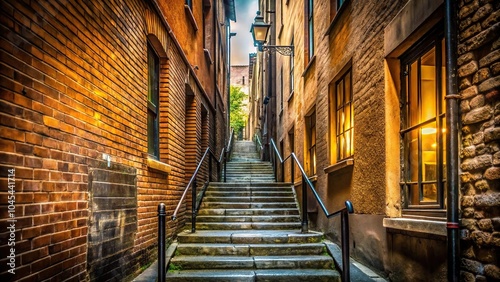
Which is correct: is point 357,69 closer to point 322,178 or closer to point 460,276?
point 322,178

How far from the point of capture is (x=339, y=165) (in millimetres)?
6324

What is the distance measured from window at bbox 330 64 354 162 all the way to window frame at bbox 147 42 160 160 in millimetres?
2843

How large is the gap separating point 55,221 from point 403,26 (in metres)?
3.55

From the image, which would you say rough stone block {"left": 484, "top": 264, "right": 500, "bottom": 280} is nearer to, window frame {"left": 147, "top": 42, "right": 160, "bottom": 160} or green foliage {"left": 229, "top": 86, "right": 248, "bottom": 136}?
window frame {"left": 147, "top": 42, "right": 160, "bottom": 160}

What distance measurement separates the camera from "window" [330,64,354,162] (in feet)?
20.7

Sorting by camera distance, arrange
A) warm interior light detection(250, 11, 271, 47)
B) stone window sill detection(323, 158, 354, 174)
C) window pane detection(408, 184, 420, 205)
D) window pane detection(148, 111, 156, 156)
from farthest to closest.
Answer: warm interior light detection(250, 11, 271, 47)
window pane detection(148, 111, 156, 156)
stone window sill detection(323, 158, 354, 174)
window pane detection(408, 184, 420, 205)

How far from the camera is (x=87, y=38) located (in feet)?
12.0

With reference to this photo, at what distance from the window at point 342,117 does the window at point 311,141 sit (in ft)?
6.43

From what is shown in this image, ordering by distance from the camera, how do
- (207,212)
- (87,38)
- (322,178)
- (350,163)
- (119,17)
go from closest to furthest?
(87,38), (119,17), (350,163), (322,178), (207,212)

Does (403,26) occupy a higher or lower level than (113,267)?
higher

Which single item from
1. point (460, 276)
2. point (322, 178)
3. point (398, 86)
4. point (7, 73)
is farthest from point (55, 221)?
point (322, 178)

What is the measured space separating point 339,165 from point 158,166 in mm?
2628

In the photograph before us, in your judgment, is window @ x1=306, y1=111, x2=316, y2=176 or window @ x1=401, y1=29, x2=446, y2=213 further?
window @ x1=306, y1=111, x2=316, y2=176

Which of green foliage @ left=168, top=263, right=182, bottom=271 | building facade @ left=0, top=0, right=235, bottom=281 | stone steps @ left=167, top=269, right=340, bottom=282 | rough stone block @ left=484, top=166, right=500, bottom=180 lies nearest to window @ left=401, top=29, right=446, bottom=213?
rough stone block @ left=484, top=166, right=500, bottom=180
